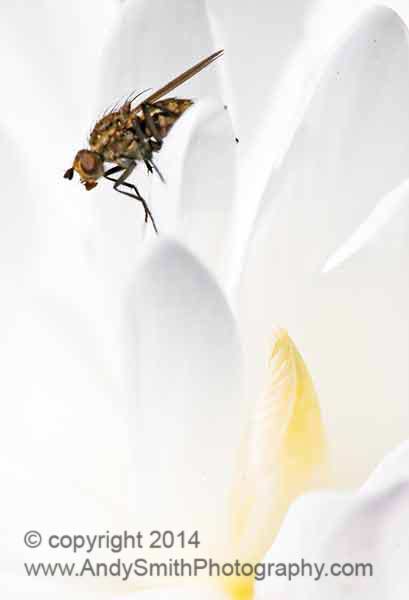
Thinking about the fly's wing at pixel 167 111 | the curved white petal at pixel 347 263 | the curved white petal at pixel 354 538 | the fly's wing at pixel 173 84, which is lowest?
the curved white petal at pixel 354 538

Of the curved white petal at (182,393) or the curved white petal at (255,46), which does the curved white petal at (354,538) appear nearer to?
the curved white petal at (182,393)

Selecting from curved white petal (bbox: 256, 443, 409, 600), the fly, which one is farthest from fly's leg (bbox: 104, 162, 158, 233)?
curved white petal (bbox: 256, 443, 409, 600)

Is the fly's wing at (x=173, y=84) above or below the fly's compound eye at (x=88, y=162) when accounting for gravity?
above

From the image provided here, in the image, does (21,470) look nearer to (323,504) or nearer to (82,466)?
(82,466)

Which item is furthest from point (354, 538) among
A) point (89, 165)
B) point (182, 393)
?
point (89, 165)

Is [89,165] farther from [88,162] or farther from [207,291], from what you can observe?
[207,291]

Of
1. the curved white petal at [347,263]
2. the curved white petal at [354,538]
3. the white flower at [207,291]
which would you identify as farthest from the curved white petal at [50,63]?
the curved white petal at [354,538]

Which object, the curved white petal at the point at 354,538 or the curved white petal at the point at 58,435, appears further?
the curved white petal at the point at 58,435
